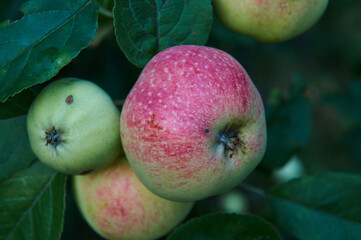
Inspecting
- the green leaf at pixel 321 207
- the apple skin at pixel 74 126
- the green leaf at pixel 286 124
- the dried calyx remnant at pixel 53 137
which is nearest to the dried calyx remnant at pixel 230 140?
the apple skin at pixel 74 126

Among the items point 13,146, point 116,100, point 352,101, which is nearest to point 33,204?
point 13,146

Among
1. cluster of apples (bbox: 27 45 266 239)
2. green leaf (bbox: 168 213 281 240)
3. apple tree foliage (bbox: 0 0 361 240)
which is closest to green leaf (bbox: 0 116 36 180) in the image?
apple tree foliage (bbox: 0 0 361 240)

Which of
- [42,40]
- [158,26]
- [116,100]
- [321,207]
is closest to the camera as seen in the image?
[42,40]

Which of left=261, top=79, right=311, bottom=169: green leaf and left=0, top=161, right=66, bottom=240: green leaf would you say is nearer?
left=0, top=161, right=66, bottom=240: green leaf

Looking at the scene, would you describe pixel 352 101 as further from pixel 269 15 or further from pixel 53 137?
pixel 53 137

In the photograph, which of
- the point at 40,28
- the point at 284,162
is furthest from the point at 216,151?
the point at 284,162

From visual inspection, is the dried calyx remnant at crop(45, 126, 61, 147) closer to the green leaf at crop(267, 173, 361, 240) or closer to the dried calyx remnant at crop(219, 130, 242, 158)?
the dried calyx remnant at crop(219, 130, 242, 158)

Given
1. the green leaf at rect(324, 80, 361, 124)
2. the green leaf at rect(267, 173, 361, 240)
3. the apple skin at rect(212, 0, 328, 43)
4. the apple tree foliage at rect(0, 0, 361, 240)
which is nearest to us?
the apple tree foliage at rect(0, 0, 361, 240)
